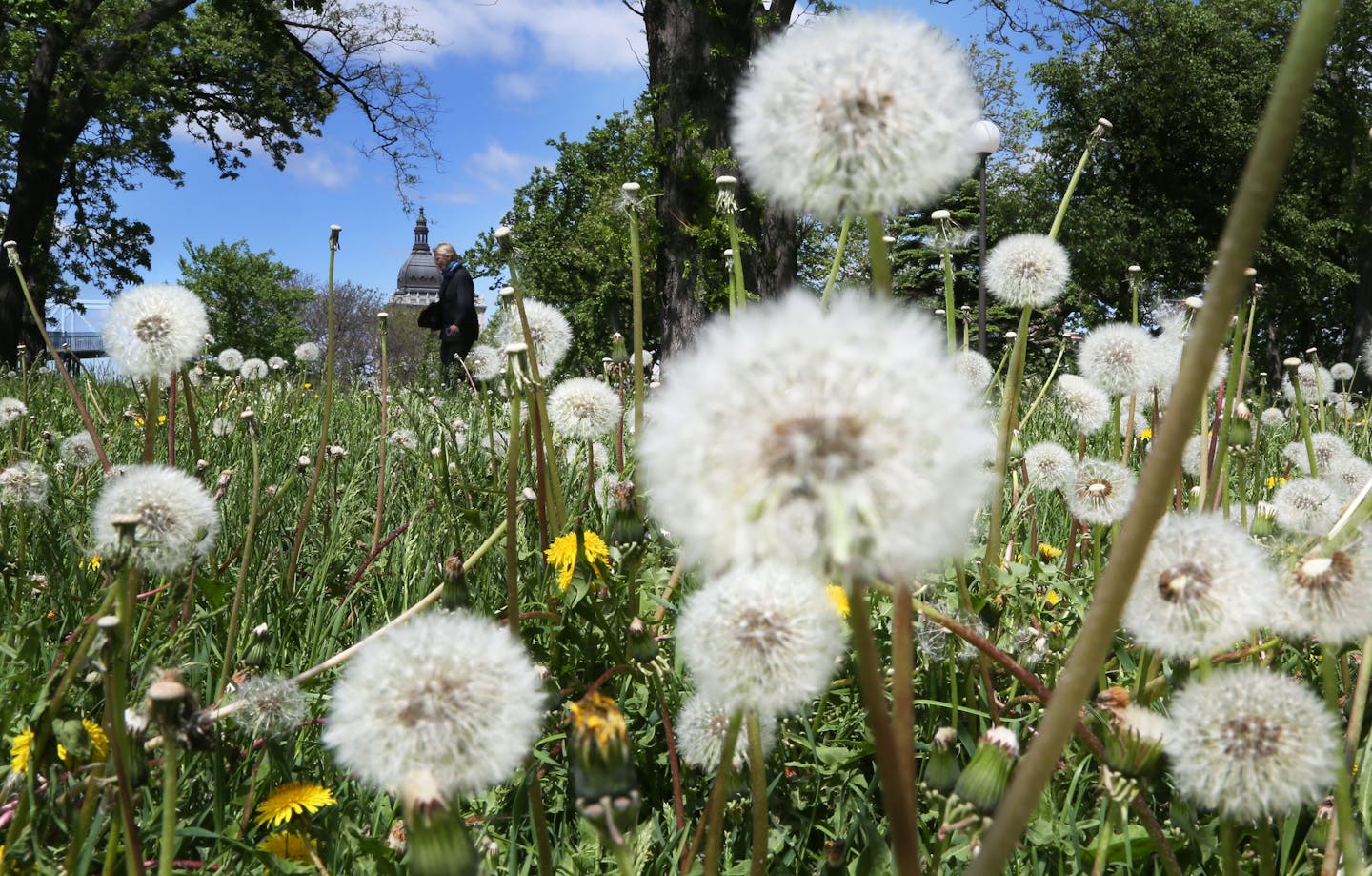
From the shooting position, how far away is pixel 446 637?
90 centimetres

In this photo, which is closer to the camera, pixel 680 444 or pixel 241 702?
pixel 680 444

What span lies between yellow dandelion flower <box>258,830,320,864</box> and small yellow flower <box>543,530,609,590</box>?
62 centimetres

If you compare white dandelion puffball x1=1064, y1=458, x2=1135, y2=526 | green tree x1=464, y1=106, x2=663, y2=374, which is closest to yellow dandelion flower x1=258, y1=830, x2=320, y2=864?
white dandelion puffball x1=1064, y1=458, x2=1135, y2=526

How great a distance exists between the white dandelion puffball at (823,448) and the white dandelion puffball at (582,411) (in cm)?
165

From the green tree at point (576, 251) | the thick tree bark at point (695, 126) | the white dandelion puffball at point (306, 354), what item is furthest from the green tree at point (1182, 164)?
the white dandelion puffball at point (306, 354)

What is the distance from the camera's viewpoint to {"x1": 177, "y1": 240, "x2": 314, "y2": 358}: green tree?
37625mm

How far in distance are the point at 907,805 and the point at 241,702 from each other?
101 cm

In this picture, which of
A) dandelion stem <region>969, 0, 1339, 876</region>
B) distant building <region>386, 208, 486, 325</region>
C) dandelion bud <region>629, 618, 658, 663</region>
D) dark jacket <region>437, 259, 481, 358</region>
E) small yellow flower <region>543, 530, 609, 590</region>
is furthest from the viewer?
distant building <region>386, 208, 486, 325</region>

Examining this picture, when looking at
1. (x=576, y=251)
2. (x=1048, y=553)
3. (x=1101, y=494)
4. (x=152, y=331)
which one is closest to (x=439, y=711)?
(x=152, y=331)

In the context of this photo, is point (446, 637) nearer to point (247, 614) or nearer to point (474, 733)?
point (474, 733)

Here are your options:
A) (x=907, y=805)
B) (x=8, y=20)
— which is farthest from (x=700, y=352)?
(x=8, y=20)

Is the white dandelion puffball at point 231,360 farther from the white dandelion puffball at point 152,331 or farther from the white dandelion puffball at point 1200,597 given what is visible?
the white dandelion puffball at point 1200,597

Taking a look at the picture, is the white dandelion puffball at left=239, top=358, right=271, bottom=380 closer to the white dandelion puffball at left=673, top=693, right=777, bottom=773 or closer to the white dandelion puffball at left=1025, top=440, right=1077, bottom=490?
the white dandelion puffball at left=1025, top=440, right=1077, bottom=490

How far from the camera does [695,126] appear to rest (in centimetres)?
741
